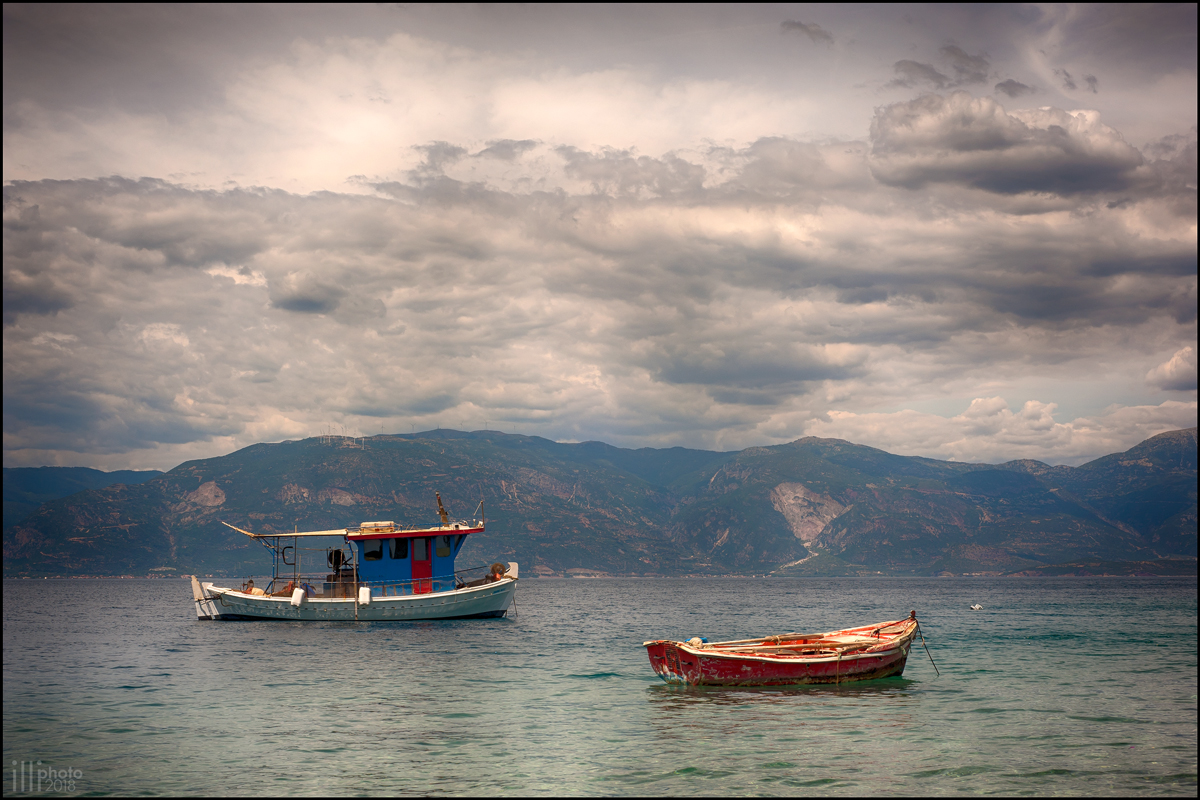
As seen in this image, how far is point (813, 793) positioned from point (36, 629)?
3515 inches

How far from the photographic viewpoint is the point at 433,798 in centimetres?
2077

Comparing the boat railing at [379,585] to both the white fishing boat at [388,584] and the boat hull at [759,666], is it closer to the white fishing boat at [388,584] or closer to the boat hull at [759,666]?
the white fishing boat at [388,584]

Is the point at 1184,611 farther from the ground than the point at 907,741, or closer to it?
closer to it

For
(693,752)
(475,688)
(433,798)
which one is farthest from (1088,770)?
(475,688)

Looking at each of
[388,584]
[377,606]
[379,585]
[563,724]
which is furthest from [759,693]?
[379,585]

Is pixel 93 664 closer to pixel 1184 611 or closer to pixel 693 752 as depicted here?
pixel 693 752

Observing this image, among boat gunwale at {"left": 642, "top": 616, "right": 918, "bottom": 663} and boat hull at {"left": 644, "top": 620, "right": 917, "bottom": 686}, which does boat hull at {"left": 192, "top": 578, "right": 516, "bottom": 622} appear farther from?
boat hull at {"left": 644, "top": 620, "right": 917, "bottom": 686}

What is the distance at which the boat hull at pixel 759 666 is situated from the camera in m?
35.8

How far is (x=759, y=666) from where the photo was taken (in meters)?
35.8

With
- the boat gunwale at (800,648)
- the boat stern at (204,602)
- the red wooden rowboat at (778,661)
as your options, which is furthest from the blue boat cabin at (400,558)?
the red wooden rowboat at (778,661)

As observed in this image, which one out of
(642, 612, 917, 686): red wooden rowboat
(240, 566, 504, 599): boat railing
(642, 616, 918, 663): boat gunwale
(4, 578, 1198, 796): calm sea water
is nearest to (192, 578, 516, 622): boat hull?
(240, 566, 504, 599): boat railing

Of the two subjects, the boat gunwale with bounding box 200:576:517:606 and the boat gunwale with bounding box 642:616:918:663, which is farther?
the boat gunwale with bounding box 200:576:517:606

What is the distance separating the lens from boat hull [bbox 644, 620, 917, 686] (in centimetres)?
3578

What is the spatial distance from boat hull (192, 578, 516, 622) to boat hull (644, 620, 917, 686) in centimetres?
3471
